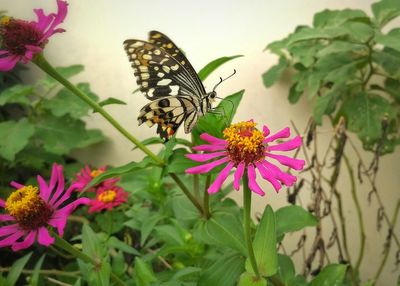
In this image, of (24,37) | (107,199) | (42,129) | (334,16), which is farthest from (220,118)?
(42,129)

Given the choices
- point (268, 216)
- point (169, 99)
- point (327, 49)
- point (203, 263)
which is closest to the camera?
point (268, 216)

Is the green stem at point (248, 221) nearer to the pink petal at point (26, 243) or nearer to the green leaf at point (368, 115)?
the pink petal at point (26, 243)

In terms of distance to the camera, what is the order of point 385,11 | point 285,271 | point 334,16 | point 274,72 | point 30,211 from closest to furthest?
1. point 30,211
2. point 285,271
3. point 385,11
4. point 334,16
5. point 274,72

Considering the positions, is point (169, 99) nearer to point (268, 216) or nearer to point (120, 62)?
point (268, 216)

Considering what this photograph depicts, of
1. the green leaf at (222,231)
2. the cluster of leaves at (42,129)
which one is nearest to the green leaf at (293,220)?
the green leaf at (222,231)

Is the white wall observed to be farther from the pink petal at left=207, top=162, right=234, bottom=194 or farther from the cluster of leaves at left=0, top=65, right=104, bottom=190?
the pink petal at left=207, top=162, right=234, bottom=194

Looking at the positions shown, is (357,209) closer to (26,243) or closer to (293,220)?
(293,220)

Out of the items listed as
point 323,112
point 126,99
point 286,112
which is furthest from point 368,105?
point 126,99
